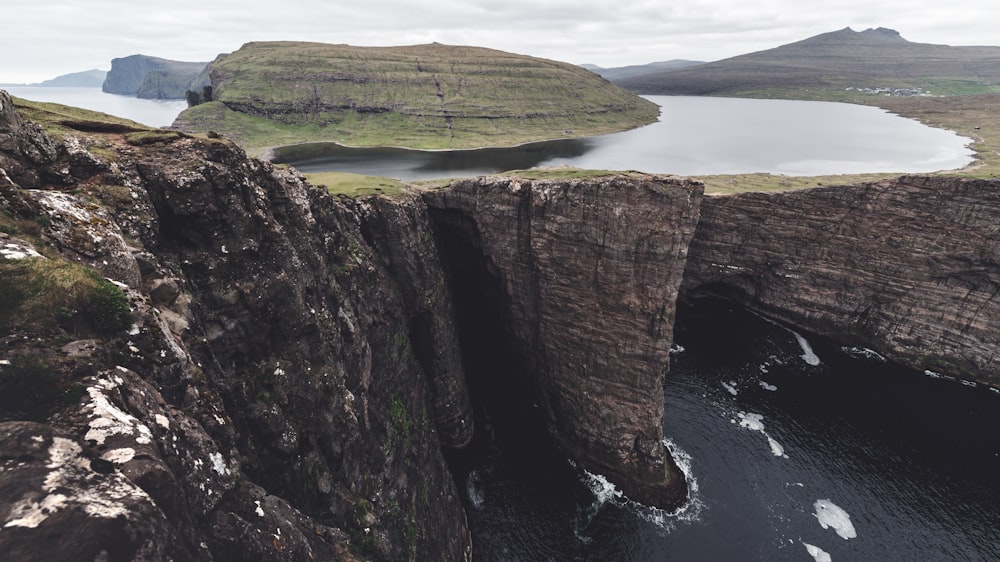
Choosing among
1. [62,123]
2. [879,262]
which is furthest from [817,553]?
[62,123]

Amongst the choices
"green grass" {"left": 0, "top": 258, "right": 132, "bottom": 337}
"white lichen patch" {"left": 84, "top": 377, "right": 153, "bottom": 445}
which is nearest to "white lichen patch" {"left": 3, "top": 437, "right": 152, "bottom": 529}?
"white lichen patch" {"left": 84, "top": 377, "right": 153, "bottom": 445}

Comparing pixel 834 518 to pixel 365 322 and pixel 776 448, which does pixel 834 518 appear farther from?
pixel 365 322

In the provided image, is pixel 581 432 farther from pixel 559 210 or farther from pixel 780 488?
pixel 559 210

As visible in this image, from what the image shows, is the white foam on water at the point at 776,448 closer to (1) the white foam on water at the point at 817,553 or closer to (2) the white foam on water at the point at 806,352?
(1) the white foam on water at the point at 817,553

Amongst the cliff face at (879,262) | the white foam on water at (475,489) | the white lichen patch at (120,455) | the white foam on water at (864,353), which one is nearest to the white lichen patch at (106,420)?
the white lichen patch at (120,455)

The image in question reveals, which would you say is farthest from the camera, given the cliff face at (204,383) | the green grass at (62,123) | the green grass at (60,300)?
the green grass at (62,123)

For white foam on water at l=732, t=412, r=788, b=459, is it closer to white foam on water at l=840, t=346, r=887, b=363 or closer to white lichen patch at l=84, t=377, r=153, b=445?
white foam on water at l=840, t=346, r=887, b=363

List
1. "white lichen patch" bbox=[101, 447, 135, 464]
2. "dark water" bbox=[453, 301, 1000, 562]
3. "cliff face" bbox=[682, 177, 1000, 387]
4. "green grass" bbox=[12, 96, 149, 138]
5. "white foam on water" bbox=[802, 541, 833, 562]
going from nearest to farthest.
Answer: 1. "white lichen patch" bbox=[101, 447, 135, 464]
2. "green grass" bbox=[12, 96, 149, 138]
3. "white foam on water" bbox=[802, 541, 833, 562]
4. "dark water" bbox=[453, 301, 1000, 562]
5. "cliff face" bbox=[682, 177, 1000, 387]
